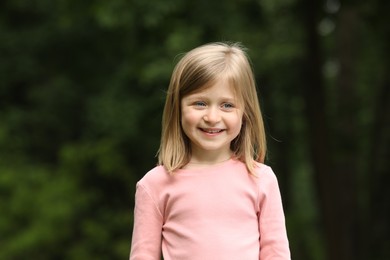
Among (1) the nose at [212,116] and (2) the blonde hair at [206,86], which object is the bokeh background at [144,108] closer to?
(2) the blonde hair at [206,86]

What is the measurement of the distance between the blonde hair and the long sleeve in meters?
0.14

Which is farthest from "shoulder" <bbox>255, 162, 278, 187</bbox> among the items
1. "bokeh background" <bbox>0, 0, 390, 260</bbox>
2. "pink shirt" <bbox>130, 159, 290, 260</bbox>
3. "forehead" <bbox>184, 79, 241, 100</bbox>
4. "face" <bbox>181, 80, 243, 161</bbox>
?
"bokeh background" <bbox>0, 0, 390, 260</bbox>

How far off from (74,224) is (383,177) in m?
5.06

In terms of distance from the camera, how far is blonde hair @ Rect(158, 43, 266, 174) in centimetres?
310

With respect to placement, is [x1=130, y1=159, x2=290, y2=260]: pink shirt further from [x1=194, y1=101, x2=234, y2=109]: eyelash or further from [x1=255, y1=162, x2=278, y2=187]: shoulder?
[x1=194, y1=101, x2=234, y2=109]: eyelash

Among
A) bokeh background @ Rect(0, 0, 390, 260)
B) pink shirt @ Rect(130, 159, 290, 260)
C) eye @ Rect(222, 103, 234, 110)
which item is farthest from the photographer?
bokeh background @ Rect(0, 0, 390, 260)

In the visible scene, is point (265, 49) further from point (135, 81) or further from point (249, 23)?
point (135, 81)

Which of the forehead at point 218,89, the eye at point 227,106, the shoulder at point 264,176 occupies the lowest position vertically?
the shoulder at point 264,176

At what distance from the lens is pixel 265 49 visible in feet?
40.4

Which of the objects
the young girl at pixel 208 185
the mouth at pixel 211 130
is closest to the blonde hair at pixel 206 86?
the young girl at pixel 208 185

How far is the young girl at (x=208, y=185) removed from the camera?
9.97 feet

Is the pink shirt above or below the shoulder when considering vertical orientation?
below

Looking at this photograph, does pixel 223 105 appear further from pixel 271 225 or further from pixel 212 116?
pixel 271 225

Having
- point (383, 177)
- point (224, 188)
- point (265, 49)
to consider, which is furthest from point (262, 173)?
point (383, 177)
